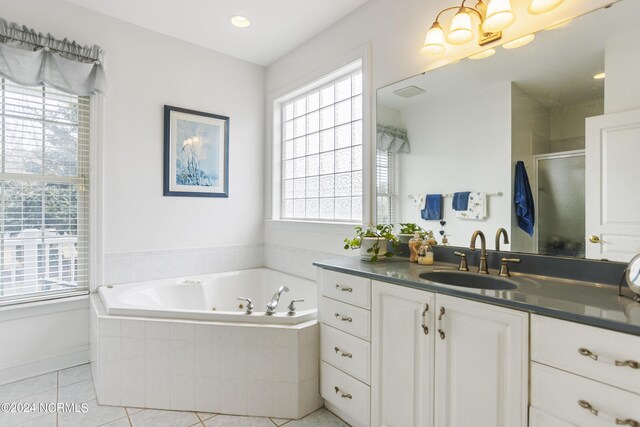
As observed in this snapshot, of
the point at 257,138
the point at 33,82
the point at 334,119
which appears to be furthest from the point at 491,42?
the point at 33,82

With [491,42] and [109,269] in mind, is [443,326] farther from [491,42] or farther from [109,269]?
[109,269]

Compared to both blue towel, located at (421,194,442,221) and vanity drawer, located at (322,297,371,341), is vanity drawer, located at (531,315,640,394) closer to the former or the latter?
vanity drawer, located at (322,297,371,341)

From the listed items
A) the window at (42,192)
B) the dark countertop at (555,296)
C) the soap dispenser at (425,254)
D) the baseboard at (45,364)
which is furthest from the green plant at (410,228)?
the baseboard at (45,364)

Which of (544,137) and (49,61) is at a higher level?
(49,61)

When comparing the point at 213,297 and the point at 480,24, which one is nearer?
the point at 480,24

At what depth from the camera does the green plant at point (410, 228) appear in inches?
80.3

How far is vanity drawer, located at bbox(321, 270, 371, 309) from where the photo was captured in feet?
5.39

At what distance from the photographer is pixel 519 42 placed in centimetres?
161

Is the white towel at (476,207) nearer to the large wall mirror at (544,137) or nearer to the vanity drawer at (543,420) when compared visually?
the large wall mirror at (544,137)

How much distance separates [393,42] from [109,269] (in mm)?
2680

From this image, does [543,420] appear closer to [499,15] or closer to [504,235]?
[504,235]

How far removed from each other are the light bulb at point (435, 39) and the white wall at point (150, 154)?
6.53 feet

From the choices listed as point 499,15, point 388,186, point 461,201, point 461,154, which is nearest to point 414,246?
point 461,201

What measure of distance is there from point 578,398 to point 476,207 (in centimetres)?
100
